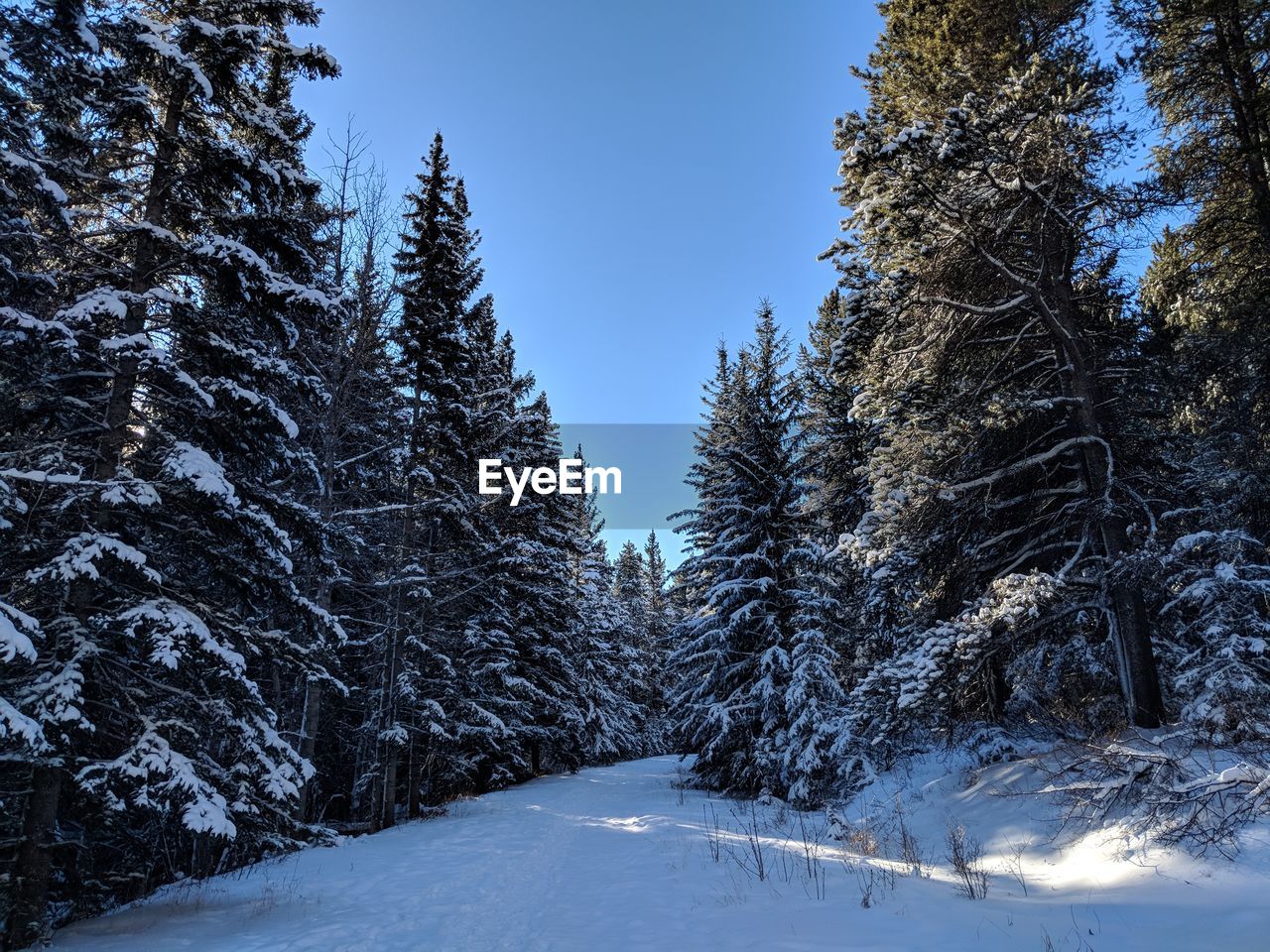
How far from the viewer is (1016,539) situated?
12586 mm

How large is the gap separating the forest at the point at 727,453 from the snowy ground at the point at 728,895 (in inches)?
29.4

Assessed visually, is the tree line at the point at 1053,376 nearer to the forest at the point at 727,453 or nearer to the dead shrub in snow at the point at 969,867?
the forest at the point at 727,453

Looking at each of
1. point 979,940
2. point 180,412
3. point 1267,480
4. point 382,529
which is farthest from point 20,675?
point 1267,480

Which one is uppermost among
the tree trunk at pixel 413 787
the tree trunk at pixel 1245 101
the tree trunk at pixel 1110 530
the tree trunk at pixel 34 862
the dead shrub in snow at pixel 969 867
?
the tree trunk at pixel 1245 101

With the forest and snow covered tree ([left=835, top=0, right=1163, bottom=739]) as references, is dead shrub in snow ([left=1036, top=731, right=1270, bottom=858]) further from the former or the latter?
snow covered tree ([left=835, top=0, right=1163, bottom=739])

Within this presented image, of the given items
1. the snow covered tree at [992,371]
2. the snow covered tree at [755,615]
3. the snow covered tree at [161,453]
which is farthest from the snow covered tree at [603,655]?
the snow covered tree at [161,453]

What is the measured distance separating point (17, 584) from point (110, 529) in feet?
3.18

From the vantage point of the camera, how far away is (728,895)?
22.5 feet

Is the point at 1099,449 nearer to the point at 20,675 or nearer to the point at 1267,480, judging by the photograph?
the point at 1267,480

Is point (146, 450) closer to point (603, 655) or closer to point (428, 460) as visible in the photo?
point (428, 460)

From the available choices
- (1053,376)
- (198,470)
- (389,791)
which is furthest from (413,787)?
(1053,376)

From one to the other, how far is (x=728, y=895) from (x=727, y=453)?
1328 centimetres

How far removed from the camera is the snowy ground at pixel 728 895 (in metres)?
5.06

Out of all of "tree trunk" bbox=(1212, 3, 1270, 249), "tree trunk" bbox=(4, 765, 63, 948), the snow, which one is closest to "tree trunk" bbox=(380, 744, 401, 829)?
"tree trunk" bbox=(4, 765, 63, 948)
